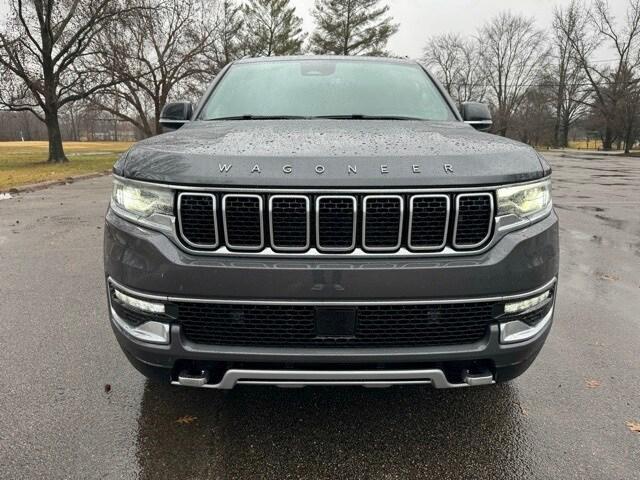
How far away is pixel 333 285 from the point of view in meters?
1.85

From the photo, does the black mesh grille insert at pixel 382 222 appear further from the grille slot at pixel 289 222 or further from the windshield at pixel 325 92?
the windshield at pixel 325 92

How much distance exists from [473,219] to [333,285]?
62cm

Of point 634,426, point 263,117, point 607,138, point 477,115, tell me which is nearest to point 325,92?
point 263,117

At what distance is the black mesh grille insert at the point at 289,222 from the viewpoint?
1.84 m

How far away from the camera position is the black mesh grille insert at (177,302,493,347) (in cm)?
191

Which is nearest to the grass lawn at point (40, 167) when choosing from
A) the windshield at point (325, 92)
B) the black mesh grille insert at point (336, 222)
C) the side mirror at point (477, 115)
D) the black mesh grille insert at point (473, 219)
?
the windshield at point (325, 92)

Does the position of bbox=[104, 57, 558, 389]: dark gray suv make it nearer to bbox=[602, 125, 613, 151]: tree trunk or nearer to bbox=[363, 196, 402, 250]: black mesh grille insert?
bbox=[363, 196, 402, 250]: black mesh grille insert

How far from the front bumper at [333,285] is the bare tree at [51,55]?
2253 cm

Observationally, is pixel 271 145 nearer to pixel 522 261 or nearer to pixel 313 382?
pixel 313 382

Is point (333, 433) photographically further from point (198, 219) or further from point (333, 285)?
point (198, 219)

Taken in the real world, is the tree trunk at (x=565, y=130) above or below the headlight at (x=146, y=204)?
below

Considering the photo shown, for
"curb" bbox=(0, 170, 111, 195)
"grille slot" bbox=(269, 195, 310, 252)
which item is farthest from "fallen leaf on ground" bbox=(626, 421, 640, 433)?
"curb" bbox=(0, 170, 111, 195)

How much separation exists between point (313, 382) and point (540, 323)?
104 cm

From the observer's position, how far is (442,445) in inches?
89.4
